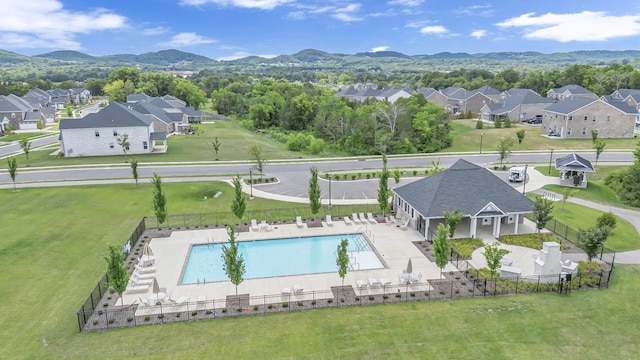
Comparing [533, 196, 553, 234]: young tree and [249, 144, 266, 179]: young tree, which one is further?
[249, 144, 266, 179]: young tree

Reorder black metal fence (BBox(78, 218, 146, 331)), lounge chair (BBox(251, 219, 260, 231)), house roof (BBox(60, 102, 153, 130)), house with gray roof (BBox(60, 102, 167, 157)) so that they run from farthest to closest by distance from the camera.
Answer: house roof (BBox(60, 102, 153, 130)) < house with gray roof (BBox(60, 102, 167, 157)) < lounge chair (BBox(251, 219, 260, 231)) < black metal fence (BBox(78, 218, 146, 331))

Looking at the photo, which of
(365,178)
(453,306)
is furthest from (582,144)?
(453,306)

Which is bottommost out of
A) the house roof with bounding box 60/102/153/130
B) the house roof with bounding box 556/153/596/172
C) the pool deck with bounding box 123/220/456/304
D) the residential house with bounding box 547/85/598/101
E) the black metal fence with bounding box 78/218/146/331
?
the pool deck with bounding box 123/220/456/304

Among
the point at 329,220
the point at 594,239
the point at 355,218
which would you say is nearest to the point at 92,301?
the point at 329,220

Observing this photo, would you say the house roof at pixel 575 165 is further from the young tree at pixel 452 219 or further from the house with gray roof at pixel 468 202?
the young tree at pixel 452 219

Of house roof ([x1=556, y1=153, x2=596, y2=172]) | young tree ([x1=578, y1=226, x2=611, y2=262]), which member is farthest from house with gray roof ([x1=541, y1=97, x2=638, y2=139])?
young tree ([x1=578, y1=226, x2=611, y2=262])

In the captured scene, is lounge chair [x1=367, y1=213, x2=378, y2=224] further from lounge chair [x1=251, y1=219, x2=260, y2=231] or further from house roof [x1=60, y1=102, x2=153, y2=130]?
house roof [x1=60, y1=102, x2=153, y2=130]
